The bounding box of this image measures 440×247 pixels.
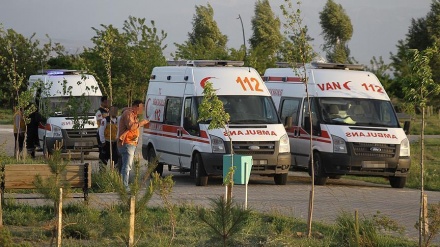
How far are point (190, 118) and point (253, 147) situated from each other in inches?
63.1

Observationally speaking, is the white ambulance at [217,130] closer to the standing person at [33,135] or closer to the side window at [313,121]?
the side window at [313,121]

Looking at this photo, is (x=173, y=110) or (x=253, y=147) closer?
(x=253, y=147)

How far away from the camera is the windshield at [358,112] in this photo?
75.2ft

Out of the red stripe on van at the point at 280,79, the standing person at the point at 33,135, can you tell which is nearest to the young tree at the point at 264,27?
the standing person at the point at 33,135

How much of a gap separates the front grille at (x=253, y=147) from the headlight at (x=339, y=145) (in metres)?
1.28

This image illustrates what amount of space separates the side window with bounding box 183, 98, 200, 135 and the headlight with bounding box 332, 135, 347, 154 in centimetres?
281

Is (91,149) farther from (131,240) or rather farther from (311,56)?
(131,240)

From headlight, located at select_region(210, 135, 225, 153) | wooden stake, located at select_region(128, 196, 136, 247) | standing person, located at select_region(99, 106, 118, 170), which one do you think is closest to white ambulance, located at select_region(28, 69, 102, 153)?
standing person, located at select_region(99, 106, 118, 170)

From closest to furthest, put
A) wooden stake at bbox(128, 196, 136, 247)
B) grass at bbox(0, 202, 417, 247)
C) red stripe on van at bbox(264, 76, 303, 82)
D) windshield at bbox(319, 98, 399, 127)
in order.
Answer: wooden stake at bbox(128, 196, 136, 247), grass at bbox(0, 202, 417, 247), windshield at bbox(319, 98, 399, 127), red stripe on van at bbox(264, 76, 303, 82)

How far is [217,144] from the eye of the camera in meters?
21.8

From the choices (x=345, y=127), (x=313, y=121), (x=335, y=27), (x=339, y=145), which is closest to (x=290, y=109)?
(x=313, y=121)

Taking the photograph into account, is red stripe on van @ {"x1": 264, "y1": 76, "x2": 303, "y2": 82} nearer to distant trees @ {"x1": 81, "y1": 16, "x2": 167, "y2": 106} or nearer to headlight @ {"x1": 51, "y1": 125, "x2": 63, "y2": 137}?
headlight @ {"x1": 51, "y1": 125, "x2": 63, "y2": 137}

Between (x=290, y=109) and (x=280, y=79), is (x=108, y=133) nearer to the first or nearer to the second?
(x=290, y=109)

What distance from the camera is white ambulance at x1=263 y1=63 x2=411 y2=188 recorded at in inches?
878
